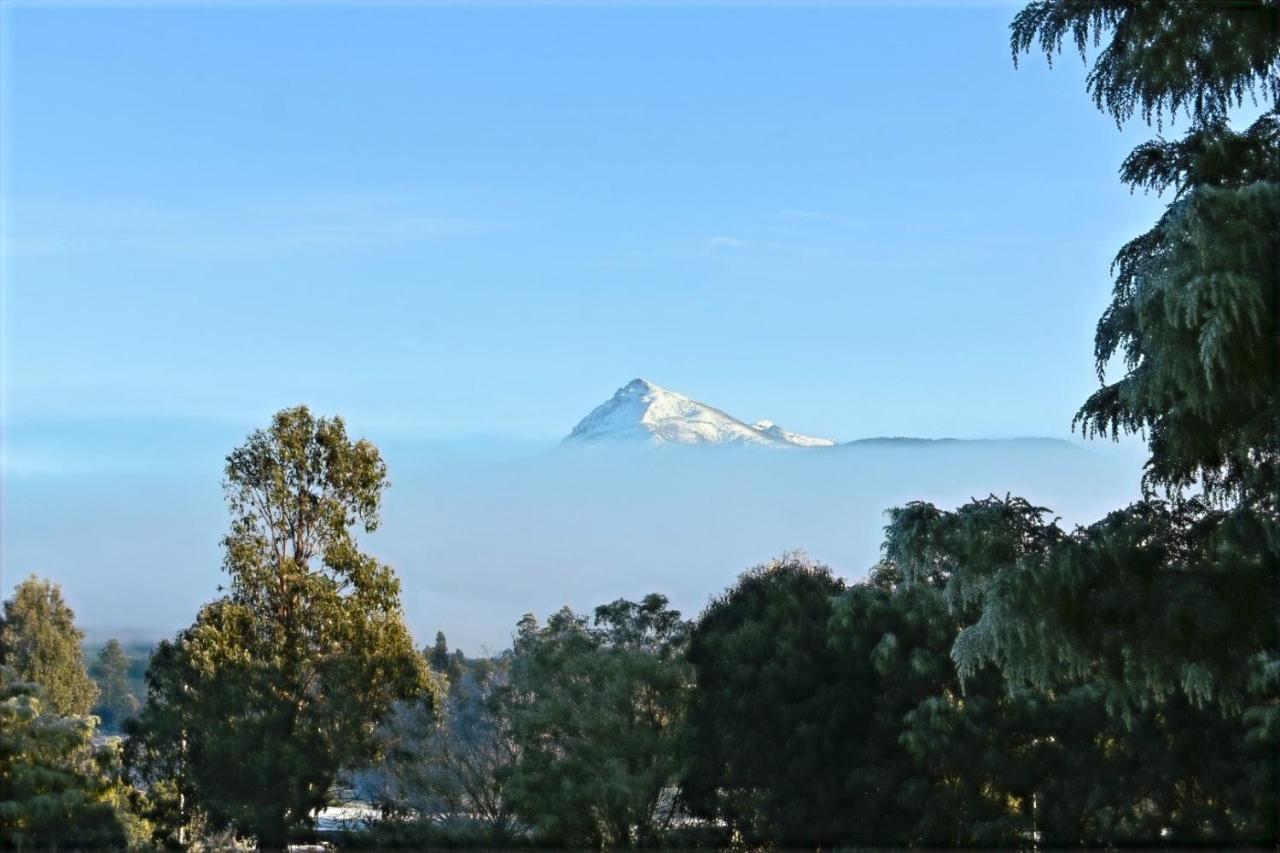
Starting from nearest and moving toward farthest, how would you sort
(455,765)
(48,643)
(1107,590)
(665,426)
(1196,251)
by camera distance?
(1196,251), (1107,590), (455,765), (48,643), (665,426)

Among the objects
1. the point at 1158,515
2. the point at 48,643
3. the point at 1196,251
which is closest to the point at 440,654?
the point at 48,643

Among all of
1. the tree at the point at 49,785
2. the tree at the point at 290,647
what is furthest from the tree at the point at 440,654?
the tree at the point at 49,785

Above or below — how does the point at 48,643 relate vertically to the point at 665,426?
below

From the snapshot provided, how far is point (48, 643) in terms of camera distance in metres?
38.1

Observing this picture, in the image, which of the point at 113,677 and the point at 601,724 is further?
the point at 113,677

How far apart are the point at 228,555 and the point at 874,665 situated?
8935 mm

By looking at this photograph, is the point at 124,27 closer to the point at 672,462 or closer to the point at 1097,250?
the point at 1097,250

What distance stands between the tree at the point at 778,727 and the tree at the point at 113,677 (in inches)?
1209

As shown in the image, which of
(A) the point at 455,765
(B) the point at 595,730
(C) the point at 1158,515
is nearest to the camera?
(C) the point at 1158,515

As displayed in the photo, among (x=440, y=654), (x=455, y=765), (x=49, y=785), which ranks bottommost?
(x=49, y=785)

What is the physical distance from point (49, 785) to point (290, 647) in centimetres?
422

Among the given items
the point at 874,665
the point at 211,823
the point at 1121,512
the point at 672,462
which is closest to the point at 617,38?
the point at 874,665

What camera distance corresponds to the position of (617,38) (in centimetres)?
1504

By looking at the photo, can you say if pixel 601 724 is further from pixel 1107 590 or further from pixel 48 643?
pixel 48 643
